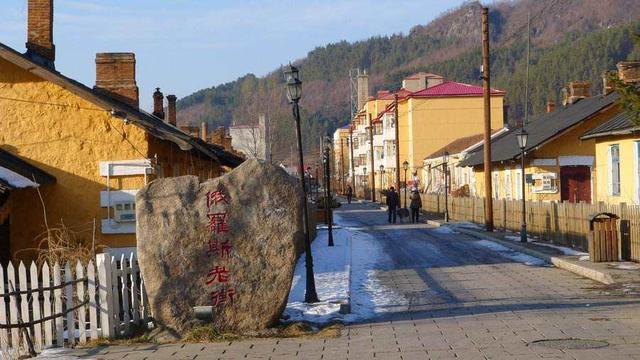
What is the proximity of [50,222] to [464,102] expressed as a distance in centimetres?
6769

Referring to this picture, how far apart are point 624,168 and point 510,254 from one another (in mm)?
4736

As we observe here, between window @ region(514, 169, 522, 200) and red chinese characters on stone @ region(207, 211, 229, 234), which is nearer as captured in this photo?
red chinese characters on stone @ region(207, 211, 229, 234)

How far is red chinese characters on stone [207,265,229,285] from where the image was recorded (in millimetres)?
12305

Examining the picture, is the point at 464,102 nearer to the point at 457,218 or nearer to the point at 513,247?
the point at 457,218

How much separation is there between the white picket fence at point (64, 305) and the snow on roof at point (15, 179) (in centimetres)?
394

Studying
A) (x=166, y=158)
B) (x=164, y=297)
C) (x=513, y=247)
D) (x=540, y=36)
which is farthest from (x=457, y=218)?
(x=540, y=36)

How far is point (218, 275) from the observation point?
12305 millimetres

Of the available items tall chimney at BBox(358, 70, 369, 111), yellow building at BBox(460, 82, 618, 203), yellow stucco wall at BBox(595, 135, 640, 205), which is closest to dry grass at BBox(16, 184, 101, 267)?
yellow stucco wall at BBox(595, 135, 640, 205)

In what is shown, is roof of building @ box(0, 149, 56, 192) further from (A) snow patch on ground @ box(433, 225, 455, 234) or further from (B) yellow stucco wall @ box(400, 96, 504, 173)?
(B) yellow stucco wall @ box(400, 96, 504, 173)

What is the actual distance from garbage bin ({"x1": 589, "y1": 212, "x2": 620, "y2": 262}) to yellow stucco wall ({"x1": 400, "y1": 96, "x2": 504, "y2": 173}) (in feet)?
202

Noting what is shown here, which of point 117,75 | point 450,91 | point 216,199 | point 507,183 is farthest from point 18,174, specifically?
point 450,91

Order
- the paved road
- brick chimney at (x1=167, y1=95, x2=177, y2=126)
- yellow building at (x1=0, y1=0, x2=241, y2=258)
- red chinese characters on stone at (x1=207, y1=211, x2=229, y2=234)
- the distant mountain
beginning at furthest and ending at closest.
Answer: the distant mountain
brick chimney at (x1=167, y1=95, x2=177, y2=126)
yellow building at (x1=0, y1=0, x2=241, y2=258)
red chinese characters on stone at (x1=207, y1=211, x2=229, y2=234)
the paved road

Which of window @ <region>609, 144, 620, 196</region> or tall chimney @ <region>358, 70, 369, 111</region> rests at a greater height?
tall chimney @ <region>358, 70, 369, 111</region>

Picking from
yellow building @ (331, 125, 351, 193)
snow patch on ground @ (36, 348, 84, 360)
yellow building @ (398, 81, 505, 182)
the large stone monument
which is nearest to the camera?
snow patch on ground @ (36, 348, 84, 360)
